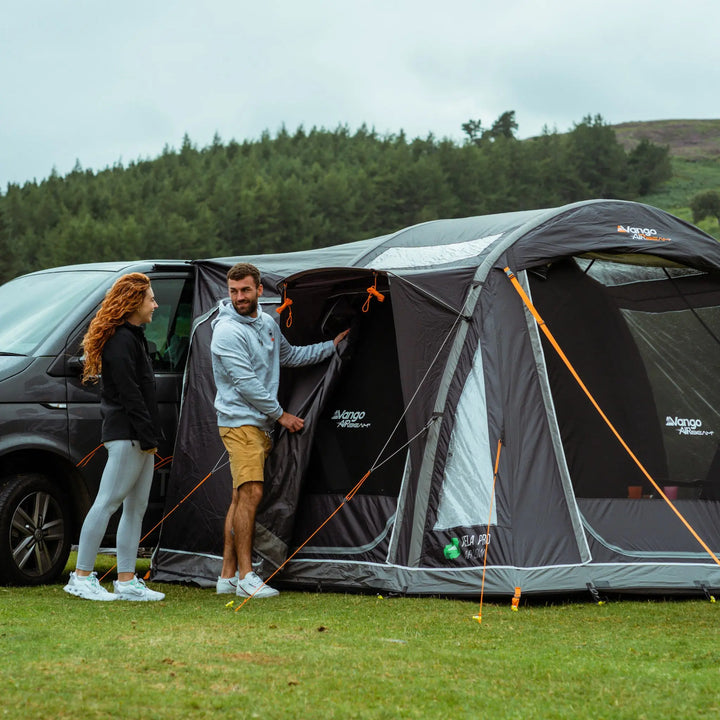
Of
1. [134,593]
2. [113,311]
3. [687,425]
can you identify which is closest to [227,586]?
[134,593]

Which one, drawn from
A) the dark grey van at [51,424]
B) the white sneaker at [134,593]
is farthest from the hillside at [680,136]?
the white sneaker at [134,593]

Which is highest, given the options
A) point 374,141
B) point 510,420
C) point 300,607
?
point 374,141

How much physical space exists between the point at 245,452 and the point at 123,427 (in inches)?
32.6

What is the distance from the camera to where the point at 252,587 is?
718 centimetres

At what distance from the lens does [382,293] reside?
7844 millimetres

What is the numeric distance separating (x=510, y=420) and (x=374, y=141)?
118 m

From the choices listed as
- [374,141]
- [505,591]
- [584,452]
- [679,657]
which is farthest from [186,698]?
[374,141]

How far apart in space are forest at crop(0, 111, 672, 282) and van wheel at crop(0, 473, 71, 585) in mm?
72040

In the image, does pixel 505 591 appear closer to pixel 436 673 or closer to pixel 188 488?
pixel 436 673

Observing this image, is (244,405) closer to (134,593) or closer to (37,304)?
(134,593)

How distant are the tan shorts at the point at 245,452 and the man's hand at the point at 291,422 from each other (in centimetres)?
16

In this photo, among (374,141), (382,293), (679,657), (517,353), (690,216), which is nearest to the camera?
(679,657)

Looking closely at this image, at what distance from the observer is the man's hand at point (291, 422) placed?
7.50m

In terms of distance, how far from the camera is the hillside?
149 metres
